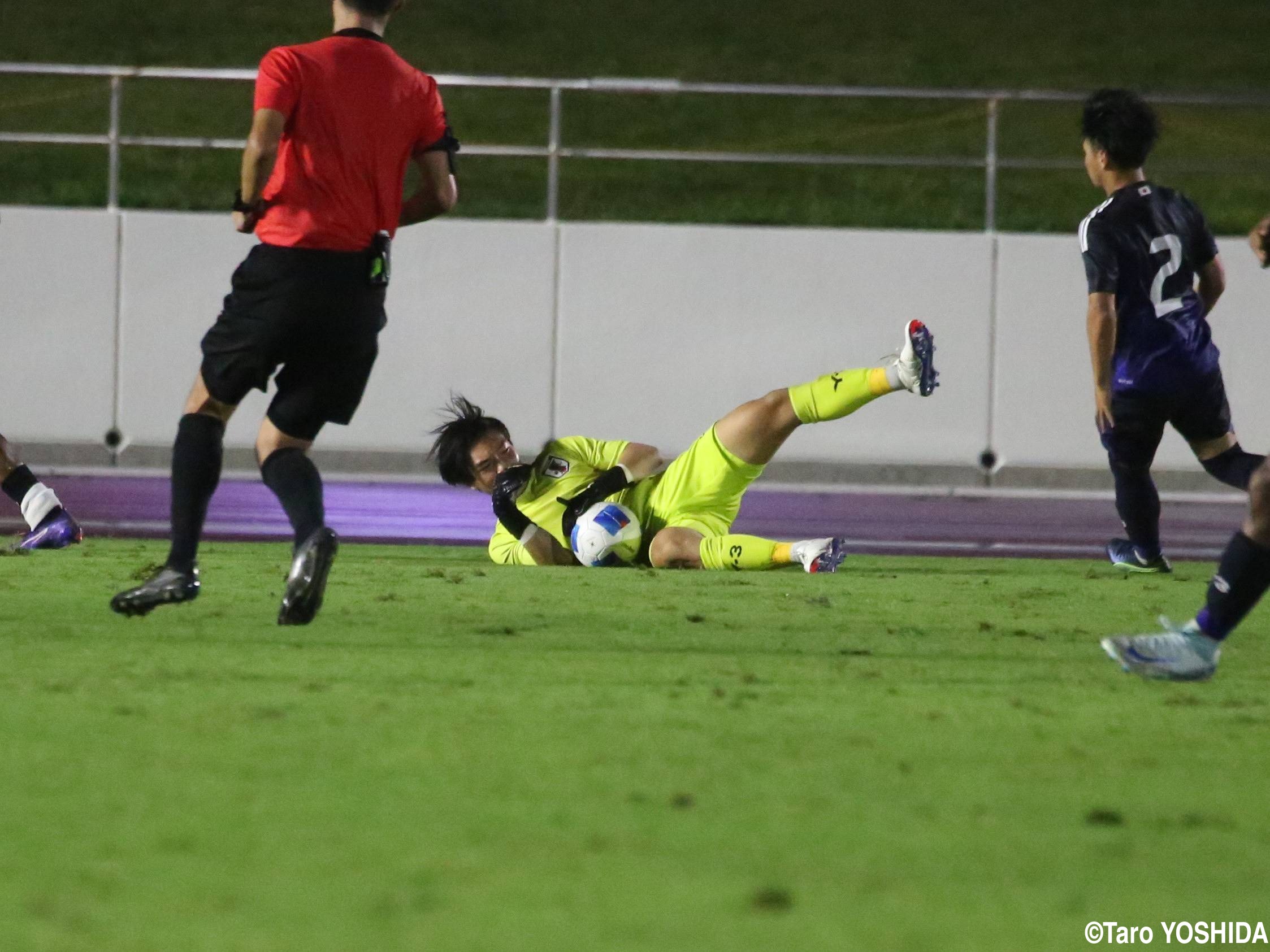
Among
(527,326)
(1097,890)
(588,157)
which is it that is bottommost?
(1097,890)

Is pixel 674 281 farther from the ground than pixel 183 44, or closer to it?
closer to it

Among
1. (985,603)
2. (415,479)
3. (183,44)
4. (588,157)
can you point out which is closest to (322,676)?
(985,603)

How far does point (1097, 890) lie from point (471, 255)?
1060cm

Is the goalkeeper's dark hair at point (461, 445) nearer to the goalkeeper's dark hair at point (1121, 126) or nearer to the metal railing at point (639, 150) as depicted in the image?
the goalkeeper's dark hair at point (1121, 126)

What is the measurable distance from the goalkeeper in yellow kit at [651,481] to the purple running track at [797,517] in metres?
1.28

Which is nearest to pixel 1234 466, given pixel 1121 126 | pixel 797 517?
pixel 1121 126

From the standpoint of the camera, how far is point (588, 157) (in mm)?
13281

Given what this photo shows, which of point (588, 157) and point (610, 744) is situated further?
point (588, 157)

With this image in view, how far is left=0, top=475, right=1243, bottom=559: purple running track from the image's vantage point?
345 inches

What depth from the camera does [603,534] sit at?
6.98 m

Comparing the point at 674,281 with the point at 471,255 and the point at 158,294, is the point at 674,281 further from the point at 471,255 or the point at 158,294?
the point at 158,294

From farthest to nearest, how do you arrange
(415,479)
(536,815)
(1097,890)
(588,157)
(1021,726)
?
1. (588,157)
2. (415,479)
3. (1021,726)
4. (536,815)
5. (1097,890)

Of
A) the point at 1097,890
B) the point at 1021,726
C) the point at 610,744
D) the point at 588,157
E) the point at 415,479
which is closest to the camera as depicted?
the point at 1097,890

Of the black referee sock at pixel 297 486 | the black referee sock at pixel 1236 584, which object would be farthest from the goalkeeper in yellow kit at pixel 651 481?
the black referee sock at pixel 1236 584
